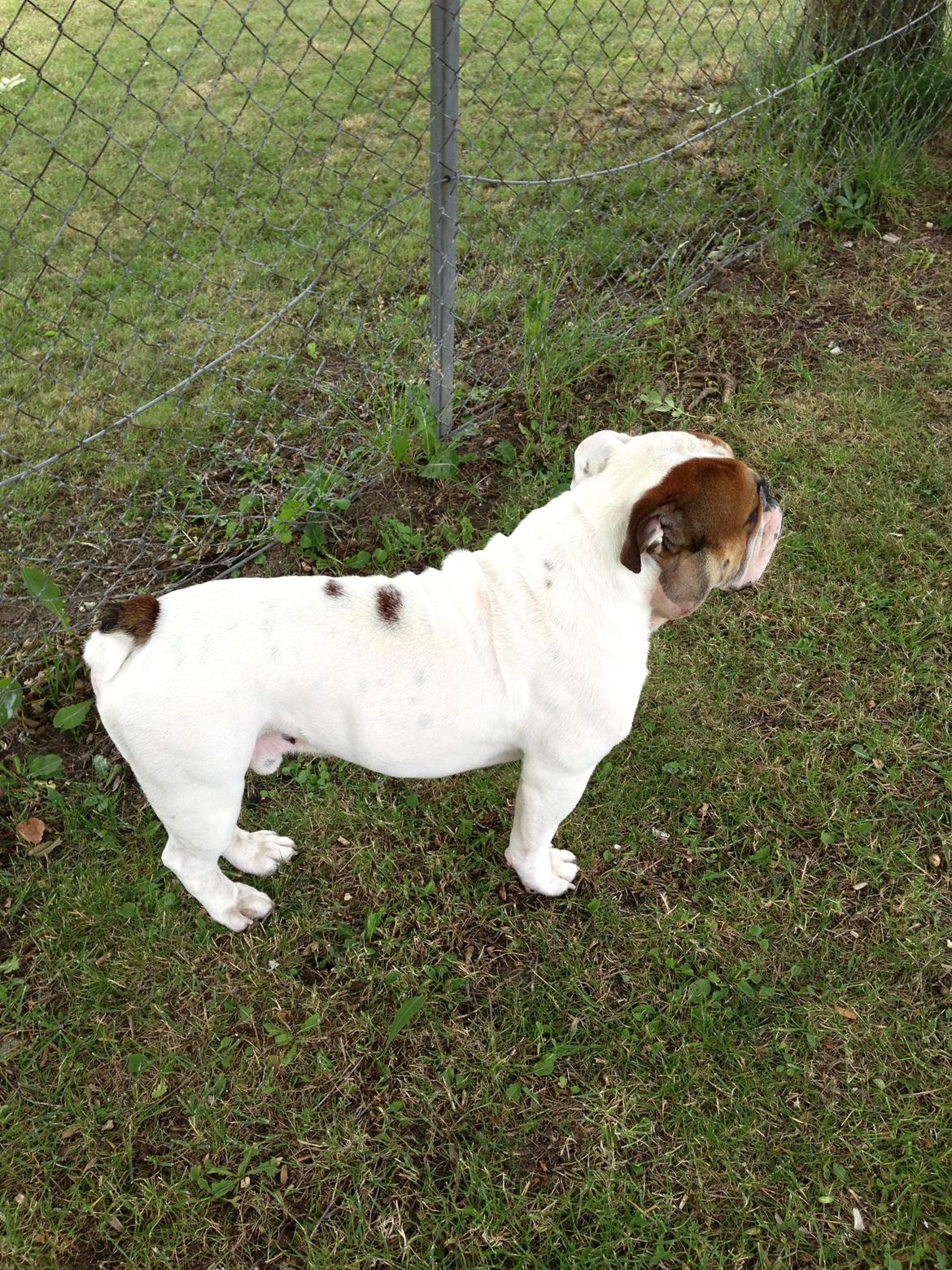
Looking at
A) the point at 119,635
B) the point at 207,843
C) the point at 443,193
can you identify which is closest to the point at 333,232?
the point at 443,193

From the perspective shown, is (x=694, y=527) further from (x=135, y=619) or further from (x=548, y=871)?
(x=135, y=619)

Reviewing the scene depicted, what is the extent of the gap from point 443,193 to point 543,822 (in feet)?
8.55

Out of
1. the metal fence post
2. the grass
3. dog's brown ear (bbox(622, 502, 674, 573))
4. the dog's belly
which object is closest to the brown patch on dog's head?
dog's brown ear (bbox(622, 502, 674, 573))

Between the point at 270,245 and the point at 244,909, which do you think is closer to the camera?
the point at 244,909

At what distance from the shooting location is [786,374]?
5.06 meters

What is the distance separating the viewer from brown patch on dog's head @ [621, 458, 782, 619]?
2.39m

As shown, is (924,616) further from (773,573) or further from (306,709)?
(306,709)

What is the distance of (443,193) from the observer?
3.76m

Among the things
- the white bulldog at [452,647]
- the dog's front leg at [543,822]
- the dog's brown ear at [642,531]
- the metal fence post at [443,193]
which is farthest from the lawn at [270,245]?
the dog's brown ear at [642,531]

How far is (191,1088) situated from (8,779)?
142cm

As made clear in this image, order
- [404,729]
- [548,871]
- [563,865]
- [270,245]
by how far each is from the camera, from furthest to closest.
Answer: [270,245]
[563,865]
[548,871]
[404,729]

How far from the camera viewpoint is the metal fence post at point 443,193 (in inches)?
132

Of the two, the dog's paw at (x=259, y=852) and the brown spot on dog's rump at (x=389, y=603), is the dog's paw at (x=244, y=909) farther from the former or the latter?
the brown spot on dog's rump at (x=389, y=603)

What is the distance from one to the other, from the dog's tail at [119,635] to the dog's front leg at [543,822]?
117cm
